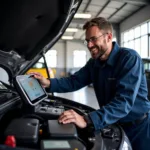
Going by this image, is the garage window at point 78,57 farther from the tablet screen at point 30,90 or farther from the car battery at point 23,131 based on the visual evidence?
Answer: the car battery at point 23,131

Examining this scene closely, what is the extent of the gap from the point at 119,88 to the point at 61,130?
0.49 metres

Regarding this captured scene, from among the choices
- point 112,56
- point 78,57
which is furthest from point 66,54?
point 112,56

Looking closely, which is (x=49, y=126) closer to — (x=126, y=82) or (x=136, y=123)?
(x=126, y=82)

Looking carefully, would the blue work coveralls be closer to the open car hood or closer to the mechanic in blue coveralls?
the mechanic in blue coveralls

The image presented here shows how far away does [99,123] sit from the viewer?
128 centimetres

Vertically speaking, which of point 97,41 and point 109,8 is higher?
point 109,8

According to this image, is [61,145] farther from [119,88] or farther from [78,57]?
[78,57]

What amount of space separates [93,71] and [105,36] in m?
0.35

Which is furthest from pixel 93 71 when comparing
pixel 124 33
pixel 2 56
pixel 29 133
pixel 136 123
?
pixel 124 33

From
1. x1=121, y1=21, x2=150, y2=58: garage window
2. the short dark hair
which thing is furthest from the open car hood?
x1=121, y1=21, x2=150, y2=58: garage window

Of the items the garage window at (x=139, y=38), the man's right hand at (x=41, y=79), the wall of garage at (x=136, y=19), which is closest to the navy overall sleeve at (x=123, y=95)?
the man's right hand at (x=41, y=79)

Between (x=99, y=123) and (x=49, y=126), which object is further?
(x=99, y=123)

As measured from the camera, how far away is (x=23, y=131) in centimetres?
104

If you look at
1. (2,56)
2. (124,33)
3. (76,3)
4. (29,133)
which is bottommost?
(29,133)
